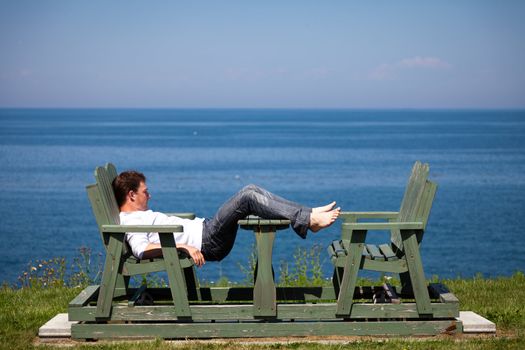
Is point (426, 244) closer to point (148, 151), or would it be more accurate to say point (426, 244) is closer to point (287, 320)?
point (287, 320)

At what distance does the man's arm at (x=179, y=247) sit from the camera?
6944mm

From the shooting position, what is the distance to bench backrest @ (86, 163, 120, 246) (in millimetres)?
6684

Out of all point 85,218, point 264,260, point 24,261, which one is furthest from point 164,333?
point 85,218

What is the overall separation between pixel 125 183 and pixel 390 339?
260 cm

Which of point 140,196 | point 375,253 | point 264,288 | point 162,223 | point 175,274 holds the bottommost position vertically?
point 264,288

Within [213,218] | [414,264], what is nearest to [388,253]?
[414,264]

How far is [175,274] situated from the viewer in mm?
6648

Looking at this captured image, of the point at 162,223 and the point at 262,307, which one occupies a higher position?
the point at 162,223

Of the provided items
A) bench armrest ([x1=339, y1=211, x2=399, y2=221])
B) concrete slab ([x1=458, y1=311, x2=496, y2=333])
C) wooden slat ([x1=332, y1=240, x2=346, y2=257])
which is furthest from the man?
concrete slab ([x1=458, y1=311, x2=496, y2=333])

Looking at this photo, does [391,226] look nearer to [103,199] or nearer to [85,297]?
[103,199]

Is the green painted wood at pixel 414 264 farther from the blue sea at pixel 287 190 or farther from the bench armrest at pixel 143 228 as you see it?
the blue sea at pixel 287 190

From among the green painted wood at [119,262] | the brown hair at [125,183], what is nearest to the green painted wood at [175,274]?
the green painted wood at [119,262]

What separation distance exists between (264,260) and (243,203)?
1.80 ft

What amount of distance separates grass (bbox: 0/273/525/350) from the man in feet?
2.89
